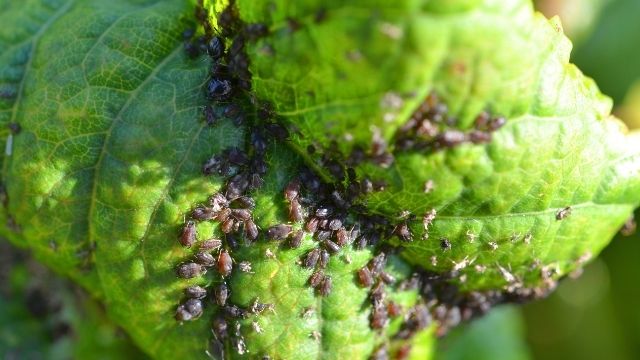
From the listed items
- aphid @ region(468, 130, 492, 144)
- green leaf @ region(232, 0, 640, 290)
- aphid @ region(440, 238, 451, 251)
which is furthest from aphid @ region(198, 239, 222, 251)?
aphid @ region(468, 130, 492, 144)

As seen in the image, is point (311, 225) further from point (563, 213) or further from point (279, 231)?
point (563, 213)

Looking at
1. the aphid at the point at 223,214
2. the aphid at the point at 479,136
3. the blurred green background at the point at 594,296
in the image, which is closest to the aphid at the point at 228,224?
the aphid at the point at 223,214

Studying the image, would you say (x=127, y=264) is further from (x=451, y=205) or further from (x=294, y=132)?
(x=451, y=205)

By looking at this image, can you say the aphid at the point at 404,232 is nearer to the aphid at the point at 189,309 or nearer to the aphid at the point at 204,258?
the aphid at the point at 204,258

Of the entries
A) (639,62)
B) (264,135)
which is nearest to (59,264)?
(264,135)

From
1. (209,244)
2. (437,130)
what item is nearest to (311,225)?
(209,244)

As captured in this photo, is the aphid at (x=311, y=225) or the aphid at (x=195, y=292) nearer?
the aphid at (x=311, y=225)
